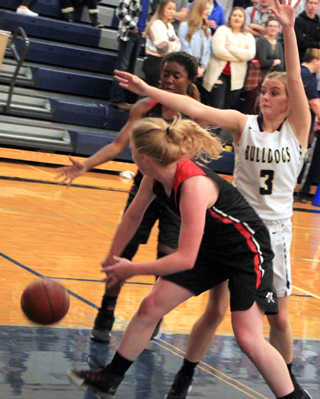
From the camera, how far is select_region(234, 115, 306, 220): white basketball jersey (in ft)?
10.2

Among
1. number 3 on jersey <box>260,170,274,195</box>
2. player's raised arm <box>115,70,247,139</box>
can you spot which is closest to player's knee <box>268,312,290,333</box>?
number 3 on jersey <box>260,170,274,195</box>

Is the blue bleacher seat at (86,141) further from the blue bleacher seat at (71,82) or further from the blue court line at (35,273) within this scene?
the blue court line at (35,273)

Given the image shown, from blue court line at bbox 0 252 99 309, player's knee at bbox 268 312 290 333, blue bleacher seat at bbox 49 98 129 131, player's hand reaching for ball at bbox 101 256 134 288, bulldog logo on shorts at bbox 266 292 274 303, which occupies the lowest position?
blue bleacher seat at bbox 49 98 129 131

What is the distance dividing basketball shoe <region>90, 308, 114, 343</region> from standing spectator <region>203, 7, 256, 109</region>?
6854 millimetres

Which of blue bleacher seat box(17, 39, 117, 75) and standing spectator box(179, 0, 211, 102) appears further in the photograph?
blue bleacher seat box(17, 39, 117, 75)

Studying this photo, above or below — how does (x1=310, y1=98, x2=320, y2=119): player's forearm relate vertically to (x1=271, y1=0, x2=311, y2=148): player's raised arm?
below

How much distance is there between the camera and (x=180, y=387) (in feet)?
9.89

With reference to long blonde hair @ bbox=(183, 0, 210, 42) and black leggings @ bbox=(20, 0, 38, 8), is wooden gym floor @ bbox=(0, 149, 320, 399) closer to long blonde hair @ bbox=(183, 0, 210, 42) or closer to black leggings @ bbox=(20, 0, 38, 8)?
long blonde hair @ bbox=(183, 0, 210, 42)

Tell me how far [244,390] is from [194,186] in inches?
49.4

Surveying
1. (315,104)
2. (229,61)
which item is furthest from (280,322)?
(229,61)

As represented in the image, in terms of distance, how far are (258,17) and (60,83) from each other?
148 inches

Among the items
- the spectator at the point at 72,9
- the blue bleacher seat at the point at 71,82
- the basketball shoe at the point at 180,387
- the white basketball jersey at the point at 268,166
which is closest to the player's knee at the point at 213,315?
the basketball shoe at the point at 180,387

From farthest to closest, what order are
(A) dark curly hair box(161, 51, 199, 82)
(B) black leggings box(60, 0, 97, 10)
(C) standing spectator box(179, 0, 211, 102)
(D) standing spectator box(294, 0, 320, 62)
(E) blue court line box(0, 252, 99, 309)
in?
(B) black leggings box(60, 0, 97, 10)
(D) standing spectator box(294, 0, 320, 62)
(C) standing spectator box(179, 0, 211, 102)
(E) blue court line box(0, 252, 99, 309)
(A) dark curly hair box(161, 51, 199, 82)

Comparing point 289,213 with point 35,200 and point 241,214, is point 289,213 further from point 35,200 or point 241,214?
point 35,200
